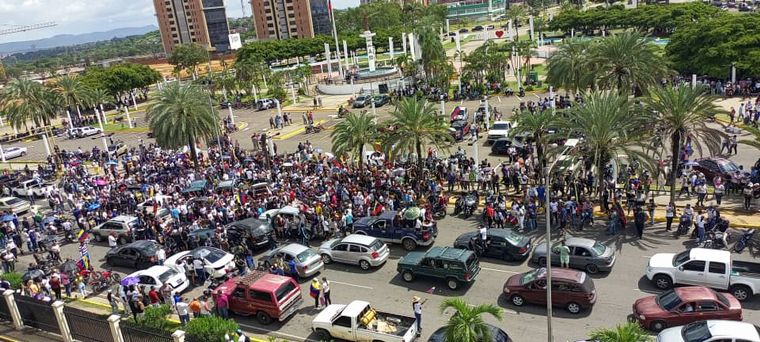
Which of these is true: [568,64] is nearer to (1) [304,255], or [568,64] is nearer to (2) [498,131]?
(2) [498,131]

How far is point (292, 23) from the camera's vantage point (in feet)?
537

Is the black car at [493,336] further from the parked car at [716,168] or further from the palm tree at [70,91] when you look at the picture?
the palm tree at [70,91]

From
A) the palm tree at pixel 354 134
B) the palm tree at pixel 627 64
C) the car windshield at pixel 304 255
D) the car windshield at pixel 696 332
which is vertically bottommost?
the car windshield at pixel 304 255

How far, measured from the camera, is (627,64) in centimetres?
3519

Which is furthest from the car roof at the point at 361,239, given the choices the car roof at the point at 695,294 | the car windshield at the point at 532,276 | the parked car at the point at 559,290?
the car roof at the point at 695,294

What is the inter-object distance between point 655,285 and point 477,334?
970 cm

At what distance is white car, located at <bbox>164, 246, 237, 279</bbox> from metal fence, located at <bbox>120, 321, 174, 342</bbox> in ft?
20.9

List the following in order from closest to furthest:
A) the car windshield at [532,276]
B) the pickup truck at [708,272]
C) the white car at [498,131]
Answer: the pickup truck at [708,272], the car windshield at [532,276], the white car at [498,131]

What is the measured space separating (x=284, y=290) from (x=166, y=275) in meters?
6.11

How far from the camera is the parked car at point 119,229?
96.6ft

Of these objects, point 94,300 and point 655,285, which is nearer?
point 655,285

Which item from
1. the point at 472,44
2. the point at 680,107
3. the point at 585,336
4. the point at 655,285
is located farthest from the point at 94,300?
the point at 472,44

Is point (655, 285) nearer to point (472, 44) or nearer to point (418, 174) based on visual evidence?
point (418, 174)

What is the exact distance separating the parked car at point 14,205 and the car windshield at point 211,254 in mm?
21617
